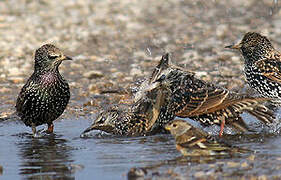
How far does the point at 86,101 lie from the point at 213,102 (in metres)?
3.05

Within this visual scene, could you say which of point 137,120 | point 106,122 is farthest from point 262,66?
point 106,122

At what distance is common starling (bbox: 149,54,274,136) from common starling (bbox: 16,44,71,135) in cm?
127

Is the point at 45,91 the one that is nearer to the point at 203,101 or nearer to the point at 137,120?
the point at 137,120

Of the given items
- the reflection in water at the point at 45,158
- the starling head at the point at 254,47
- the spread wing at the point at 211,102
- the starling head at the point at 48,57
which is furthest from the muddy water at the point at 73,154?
the starling head at the point at 254,47

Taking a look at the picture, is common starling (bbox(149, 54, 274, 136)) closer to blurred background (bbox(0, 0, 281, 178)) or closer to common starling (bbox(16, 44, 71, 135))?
blurred background (bbox(0, 0, 281, 178))

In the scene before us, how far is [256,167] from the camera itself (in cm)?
610

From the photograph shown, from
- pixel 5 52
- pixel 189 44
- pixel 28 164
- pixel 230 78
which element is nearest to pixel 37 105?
pixel 28 164

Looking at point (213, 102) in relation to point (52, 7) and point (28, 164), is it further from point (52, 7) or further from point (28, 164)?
point (52, 7)

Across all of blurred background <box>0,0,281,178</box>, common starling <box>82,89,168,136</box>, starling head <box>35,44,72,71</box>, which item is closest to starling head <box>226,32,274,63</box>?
common starling <box>82,89,168,136</box>

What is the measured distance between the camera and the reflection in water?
254 inches

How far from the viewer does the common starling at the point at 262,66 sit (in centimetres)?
877

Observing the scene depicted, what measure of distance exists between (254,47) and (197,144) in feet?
9.30

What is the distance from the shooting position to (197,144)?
677 centimetres

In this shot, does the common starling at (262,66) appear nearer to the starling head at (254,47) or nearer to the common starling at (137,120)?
the starling head at (254,47)
